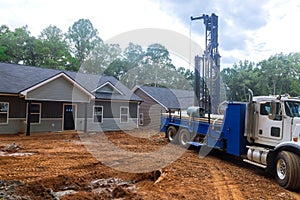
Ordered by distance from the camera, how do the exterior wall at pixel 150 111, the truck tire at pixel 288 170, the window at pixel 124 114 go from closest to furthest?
the truck tire at pixel 288 170 < the window at pixel 124 114 < the exterior wall at pixel 150 111

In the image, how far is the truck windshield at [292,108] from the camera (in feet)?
23.2

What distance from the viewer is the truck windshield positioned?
7.06m

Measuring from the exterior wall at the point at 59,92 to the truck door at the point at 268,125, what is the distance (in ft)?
39.9

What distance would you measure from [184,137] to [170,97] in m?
17.1

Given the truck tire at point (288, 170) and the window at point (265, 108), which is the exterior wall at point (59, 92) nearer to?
the window at point (265, 108)

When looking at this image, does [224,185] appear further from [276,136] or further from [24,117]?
[24,117]

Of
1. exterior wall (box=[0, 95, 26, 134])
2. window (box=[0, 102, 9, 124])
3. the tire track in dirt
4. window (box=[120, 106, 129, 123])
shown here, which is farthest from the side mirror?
window (box=[120, 106, 129, 123])

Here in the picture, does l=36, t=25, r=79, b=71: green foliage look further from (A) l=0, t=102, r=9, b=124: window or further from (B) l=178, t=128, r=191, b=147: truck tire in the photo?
(B) l=178, t=128, r=191, b=147: truck tire

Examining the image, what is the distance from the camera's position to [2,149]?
Result: 1020 centimetres

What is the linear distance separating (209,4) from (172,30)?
3.30 meters

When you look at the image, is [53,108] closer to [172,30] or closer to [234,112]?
[172,30]

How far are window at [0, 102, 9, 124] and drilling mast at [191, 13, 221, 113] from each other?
1164 cm

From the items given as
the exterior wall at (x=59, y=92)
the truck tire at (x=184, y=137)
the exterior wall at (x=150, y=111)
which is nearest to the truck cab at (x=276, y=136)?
the truck tire at (x=184, y=137)

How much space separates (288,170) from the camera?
6148mm
